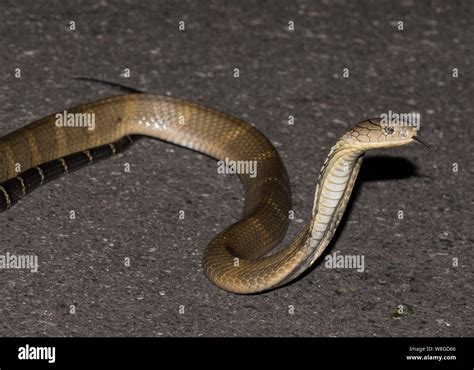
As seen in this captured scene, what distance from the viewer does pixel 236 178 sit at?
8344 mm

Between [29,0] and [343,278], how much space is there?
502cm

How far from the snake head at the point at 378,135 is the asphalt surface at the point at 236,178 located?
1355 millimetres

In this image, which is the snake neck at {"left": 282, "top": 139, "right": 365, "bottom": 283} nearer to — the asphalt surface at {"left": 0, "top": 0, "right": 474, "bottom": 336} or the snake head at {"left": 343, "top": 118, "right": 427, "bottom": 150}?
the snake head at {"left": 343, "top": 118, "right": 427, "bottom": 150}

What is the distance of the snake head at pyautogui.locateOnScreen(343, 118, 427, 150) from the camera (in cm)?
595

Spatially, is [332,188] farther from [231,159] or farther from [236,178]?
[231,159]

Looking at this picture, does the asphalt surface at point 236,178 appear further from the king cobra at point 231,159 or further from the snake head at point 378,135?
the snake head at point 378,135

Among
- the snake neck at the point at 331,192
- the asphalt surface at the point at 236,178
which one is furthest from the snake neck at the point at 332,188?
the asphalt surface at the point at 236,178

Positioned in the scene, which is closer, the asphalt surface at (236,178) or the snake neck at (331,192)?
the snake neck at (331,192)

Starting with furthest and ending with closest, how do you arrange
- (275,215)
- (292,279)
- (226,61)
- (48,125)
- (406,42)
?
(406,42) < (226,61) < (48,125) < (275,215) < (292,279)

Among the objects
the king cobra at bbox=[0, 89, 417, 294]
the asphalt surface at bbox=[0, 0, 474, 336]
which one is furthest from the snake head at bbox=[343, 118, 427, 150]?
the asphalt surface at bbox=[0, 0, 474, 336]

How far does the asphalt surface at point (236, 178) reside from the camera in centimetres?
678

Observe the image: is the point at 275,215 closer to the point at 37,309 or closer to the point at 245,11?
the point at 37,309

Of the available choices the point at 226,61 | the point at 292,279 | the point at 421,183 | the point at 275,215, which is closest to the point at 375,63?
the point at 226,61

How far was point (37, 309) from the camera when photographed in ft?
21.4
